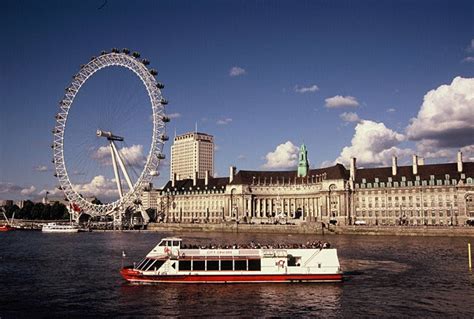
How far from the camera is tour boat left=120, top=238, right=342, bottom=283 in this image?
42062 millimetres

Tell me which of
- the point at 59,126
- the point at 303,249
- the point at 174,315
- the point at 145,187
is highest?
the point at 59,126

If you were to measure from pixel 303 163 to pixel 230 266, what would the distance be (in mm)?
123848

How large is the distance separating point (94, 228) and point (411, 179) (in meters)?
88.2

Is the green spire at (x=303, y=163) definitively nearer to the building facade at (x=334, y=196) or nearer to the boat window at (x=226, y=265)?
the building facade at (x=334, y=196)

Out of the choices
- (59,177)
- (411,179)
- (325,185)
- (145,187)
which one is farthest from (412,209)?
(59,177)

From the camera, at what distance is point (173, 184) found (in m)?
188

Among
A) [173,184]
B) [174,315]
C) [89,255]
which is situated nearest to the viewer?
[174,315]

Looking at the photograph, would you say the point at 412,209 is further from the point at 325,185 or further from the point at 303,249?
the point at 303,249

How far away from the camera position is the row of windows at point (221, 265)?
140ft

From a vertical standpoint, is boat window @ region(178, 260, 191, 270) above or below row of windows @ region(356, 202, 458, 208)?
below

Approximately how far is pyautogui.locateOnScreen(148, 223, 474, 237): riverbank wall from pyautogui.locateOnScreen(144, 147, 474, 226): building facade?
9104mm

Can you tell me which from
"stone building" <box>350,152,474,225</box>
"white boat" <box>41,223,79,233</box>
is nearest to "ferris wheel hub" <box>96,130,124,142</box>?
"white boat" <box>41,223,79,233</box>

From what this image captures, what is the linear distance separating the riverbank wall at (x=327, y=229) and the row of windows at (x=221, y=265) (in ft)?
221

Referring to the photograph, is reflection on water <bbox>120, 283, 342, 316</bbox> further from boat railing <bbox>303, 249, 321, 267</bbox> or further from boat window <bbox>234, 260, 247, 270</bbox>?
boat railing <bbox>303, 249, 321, 267</bbox>
